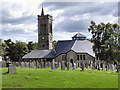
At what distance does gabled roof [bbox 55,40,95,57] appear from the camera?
175ft

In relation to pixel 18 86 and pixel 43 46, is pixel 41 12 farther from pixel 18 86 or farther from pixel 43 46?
pixel 18 86

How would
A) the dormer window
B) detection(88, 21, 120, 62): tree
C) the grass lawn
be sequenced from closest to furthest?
the grass lawn → detection(88, 21, 120, 62): tree → the dormer window

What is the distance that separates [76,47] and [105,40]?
16289 mm

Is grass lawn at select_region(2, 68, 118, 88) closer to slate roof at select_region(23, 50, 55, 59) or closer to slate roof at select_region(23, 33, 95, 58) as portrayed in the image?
slate roof at select_region(23, 33, 95, 58)

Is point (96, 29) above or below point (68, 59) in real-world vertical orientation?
above

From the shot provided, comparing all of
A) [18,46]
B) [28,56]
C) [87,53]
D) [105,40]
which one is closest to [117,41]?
[105,40]

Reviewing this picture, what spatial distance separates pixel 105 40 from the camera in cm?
3897

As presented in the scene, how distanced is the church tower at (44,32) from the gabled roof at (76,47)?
18.1 meters

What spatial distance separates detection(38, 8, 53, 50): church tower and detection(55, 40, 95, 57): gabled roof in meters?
18.1

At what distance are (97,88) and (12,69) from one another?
34.3 feet

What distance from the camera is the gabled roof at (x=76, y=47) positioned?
53.5m

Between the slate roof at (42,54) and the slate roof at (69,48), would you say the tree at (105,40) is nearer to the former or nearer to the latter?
the slate roof at (69,48)

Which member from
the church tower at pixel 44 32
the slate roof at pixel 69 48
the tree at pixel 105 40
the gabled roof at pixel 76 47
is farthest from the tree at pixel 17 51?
the tree at pixel 105 40

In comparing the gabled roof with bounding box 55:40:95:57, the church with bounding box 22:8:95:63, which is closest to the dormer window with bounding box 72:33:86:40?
the church with bounding box 22:8:95:63
